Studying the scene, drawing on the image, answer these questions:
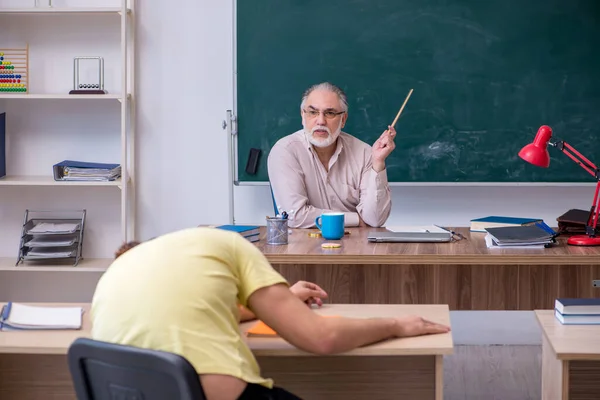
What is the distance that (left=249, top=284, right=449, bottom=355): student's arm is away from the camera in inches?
70.4

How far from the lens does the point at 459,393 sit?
3.71 metres

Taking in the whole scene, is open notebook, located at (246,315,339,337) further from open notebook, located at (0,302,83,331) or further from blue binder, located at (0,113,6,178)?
blue binder, located at (0,113,6,178)

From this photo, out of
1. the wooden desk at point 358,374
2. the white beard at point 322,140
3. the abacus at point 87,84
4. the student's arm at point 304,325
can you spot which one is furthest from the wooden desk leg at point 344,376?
the abacus at point 87,84

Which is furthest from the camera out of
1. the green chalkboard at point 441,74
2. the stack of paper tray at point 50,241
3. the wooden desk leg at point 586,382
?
the stack of paper tray at point 50,241

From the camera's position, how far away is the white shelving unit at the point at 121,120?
4.50 metres

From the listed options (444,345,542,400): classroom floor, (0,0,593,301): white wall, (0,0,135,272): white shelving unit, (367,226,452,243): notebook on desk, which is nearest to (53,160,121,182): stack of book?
(0,0,135,272): white shelving unit

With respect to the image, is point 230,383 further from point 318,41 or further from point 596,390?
point 318,41

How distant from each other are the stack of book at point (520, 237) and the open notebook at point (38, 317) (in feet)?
5.19

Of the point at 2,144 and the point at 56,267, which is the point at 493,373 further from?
the point at 2,144

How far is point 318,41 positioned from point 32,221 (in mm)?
1908

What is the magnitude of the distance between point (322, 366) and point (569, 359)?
24.4 inches

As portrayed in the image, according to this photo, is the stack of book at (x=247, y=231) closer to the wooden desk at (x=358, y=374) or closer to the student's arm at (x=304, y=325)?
the wooden desk at (x=358, y=374)

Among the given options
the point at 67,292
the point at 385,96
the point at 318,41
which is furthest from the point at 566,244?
the point at 67,292

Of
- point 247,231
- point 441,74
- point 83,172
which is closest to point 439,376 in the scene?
point 247,231
